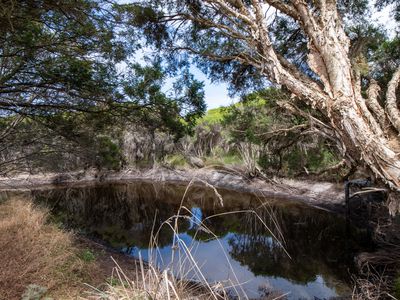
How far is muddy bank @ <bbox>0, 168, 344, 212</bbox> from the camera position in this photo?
12.1 metres

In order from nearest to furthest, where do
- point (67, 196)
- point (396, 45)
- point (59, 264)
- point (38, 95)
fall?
point (59, 264) < point (38, 95) < point (396, 45) < point (67, 196)

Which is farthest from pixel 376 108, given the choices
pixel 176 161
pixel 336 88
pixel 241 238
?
pixel 176 161

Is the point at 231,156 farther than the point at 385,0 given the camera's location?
Yes

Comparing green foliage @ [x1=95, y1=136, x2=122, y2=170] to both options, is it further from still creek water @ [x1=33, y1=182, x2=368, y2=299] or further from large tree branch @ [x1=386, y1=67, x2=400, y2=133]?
large tree branch @ [x1=386, y1=67, x2=400, y2=133]

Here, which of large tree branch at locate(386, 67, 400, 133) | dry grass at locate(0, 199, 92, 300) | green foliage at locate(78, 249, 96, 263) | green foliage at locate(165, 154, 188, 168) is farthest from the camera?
green foliage at locate(165, 154, 188, 168)

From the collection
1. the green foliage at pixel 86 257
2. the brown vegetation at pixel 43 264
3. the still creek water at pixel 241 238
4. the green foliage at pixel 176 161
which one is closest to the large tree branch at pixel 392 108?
the still creek water at pixel 241 238

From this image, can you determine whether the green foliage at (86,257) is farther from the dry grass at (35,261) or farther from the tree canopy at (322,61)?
the tree canopy at (322,61)

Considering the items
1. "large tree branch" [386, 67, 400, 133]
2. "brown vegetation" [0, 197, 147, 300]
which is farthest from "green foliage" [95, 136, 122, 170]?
"large tree branch" [386, 67, 400, 133]

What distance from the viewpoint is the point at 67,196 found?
16734 mm

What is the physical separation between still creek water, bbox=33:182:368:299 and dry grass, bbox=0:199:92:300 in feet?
5.02

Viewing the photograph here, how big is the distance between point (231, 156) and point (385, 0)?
14.2 meters

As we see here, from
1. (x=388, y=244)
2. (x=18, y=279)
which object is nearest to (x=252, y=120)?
(x=388, y=244)

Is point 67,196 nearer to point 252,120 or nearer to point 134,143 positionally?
point 134,143

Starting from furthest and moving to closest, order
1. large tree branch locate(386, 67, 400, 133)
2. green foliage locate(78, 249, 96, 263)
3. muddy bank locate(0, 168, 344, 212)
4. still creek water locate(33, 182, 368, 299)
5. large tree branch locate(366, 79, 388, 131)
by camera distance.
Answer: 1. muddy bank locate(0, 168, 344, 212)
2. still creek water locate(33, 182, 368, 299)
3. green foliage locate(78, 249, 96, 263)
4. large tree branch locate(366, 79, 388, 131)
5. large tree branch locate(386, 67, 400, 133)
